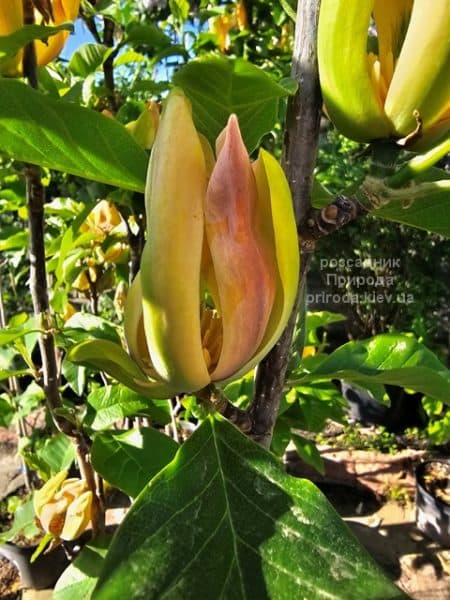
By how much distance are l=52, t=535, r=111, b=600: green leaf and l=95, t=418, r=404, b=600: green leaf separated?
583mm

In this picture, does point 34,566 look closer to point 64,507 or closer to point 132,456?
point 64,507

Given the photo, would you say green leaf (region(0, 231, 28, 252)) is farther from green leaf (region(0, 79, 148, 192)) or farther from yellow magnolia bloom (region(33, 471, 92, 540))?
green leaf (region(0, 79, 148, 192))

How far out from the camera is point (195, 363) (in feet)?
1.22

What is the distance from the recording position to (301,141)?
42cm

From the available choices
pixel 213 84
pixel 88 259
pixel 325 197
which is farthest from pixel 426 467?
pixel 213 84

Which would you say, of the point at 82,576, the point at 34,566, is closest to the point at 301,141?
the point at 82,576

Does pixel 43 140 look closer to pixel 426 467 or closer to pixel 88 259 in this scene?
pixel 88 259

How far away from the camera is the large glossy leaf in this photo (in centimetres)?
53

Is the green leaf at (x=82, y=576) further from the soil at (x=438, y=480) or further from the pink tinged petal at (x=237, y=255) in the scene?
the soil at (x=438, y=480)

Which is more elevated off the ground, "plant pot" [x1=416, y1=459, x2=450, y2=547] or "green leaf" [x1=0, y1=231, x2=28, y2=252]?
"green leaf" [x1=0, y1=231, x2=28, y2=252]

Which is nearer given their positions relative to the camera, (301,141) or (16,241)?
(301,141)

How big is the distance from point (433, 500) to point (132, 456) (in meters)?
1.92

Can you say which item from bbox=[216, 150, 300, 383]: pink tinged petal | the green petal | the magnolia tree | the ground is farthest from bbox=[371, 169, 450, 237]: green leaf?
the ground

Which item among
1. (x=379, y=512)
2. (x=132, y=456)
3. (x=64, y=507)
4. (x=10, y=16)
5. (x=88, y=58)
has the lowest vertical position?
(x=379, y=512)
